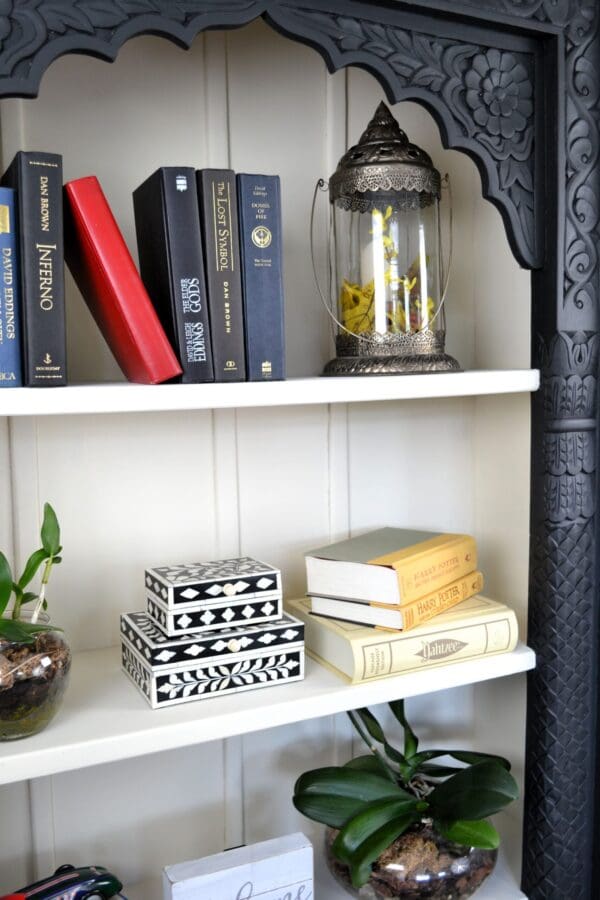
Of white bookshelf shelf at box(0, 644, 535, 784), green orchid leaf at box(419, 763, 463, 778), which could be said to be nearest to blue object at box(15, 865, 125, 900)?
white bookshelf shelf at box(0, 644, 535, 784)

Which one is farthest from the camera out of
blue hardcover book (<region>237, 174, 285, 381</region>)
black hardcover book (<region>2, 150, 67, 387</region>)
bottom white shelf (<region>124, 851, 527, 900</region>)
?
bottom white shelf (<region>124, 851, 527, 900</region>)

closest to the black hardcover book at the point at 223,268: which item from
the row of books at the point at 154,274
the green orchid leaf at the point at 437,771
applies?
the row of books at the point at 154,274

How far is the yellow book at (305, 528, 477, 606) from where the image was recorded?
3.49 feet

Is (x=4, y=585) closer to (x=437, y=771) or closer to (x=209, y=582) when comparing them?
(x=209, y=582)

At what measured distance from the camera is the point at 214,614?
3.28ft

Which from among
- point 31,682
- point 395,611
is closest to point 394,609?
point 395,611

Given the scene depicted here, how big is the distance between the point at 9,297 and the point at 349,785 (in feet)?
2.39

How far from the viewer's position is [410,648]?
3.48 feet

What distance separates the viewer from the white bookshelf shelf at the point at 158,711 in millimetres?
875

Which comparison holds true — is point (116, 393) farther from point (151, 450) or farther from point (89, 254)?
point (151, 450)

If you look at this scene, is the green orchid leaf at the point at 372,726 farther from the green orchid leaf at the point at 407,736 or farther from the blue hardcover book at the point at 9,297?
the blue hardcover book at the point at 9,297

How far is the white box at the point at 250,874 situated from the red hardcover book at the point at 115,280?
1.92 feet

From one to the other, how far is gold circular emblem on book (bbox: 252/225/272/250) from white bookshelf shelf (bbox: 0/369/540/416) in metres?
0.15

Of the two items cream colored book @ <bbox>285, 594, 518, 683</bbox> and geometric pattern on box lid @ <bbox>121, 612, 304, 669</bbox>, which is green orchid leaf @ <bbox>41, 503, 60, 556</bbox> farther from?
cream colored book @ <bbox>285, 594, 518, 683</bbox>
